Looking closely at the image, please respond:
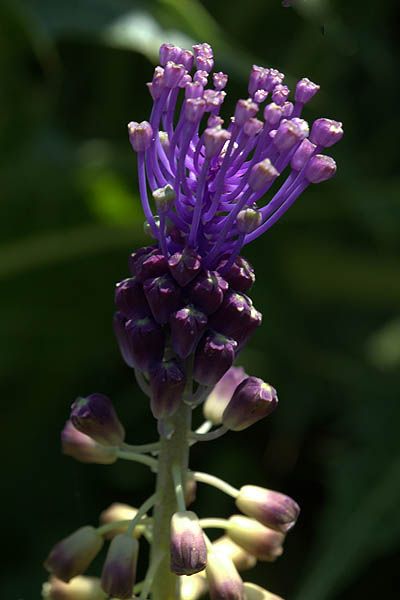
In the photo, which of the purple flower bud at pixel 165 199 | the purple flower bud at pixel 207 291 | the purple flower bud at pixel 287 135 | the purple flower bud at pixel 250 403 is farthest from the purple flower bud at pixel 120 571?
the purple flower bud at pixel 287 135

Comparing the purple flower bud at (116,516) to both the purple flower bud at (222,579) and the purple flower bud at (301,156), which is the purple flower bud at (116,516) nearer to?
the purple flower bud at (222,579)

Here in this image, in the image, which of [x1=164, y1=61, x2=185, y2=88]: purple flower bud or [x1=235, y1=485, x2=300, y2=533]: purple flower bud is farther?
[x1=235, y1=485, x2=300, y2=533]: purple flower bud

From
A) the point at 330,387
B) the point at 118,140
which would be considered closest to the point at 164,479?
the point at 330,387

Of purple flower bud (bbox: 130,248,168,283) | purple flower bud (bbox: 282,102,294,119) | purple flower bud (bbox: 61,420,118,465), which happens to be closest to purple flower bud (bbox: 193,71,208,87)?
purple flower bud (bbox: 282,102,294,119)

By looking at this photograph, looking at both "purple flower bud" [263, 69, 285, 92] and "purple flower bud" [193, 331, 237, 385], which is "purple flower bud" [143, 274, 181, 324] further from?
"purple flower bud" [263, 69, 285, 92]

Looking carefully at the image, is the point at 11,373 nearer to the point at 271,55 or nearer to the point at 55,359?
the point at 55,359

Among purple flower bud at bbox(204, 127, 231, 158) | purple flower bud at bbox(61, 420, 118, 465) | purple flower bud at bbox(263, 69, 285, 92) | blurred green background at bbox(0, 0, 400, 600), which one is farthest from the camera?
blurred green background at bbox(0, 0, 400, 600)

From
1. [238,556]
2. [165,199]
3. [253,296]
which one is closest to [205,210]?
[165,199]
